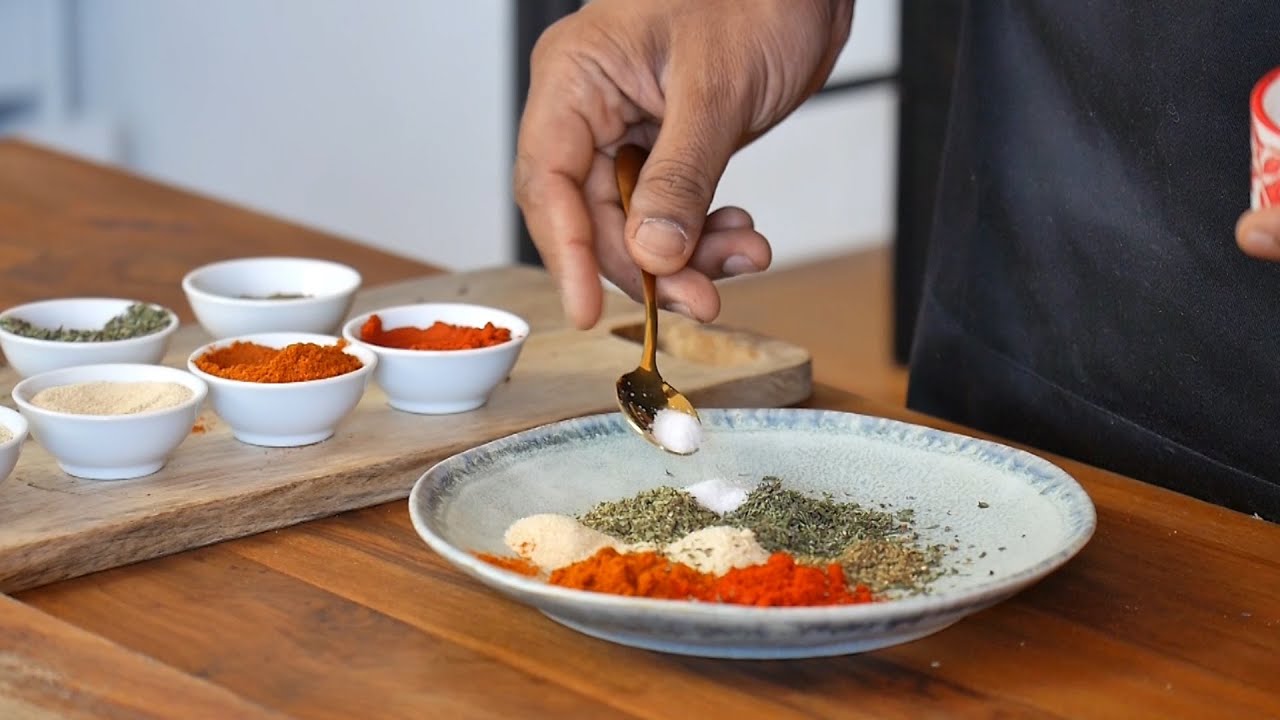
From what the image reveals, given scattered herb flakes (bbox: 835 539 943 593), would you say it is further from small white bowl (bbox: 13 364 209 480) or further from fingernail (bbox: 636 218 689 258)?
small white bowl (bbox: 13 364 209 480)

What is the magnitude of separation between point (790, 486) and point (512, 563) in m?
0.26

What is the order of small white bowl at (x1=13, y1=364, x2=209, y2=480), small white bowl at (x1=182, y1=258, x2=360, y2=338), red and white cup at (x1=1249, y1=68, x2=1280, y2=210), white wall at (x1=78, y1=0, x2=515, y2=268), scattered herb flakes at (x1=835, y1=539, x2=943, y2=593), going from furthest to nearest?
1. white wall at (x1=78, y1=0, x2=515, y2=268)
2. small white bowl at (x1=182, y1=258, x2=360, y2=338)
3. small white bowl at (x1=13, y1=364, x2=209, y2=480)
4. scattered herb flakes at (x1=835, y1=539, x2=943, y2=593)
5. red and white cup at (x1=1249, y1=68, x2=1280, y2=210)

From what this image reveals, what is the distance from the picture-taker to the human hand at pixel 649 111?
1.32 meters

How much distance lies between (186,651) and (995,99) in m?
0.94

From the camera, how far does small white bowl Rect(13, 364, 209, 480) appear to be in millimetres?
1101

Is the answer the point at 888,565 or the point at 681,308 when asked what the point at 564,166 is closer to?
the point at 681,308

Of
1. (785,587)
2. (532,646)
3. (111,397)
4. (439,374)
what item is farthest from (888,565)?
(111,397)

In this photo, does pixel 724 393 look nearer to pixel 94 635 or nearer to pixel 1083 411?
pixel 1083 411

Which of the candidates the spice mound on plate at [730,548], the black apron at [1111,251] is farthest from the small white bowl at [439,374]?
the black apron at [1111,251]

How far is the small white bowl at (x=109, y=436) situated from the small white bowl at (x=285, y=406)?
3 centimetres

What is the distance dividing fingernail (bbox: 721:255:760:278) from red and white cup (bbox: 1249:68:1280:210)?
573 mm

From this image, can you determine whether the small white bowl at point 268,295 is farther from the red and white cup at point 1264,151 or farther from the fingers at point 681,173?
the red and white cup at point 1264,151

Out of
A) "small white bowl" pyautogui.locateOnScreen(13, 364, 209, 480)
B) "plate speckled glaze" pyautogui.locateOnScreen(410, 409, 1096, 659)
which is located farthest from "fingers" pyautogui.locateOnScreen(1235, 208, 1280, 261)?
"small white bowl" pyautogui.locateOnScreen(13, 364, 209, 480)

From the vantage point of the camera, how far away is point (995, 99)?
154 centimetres
